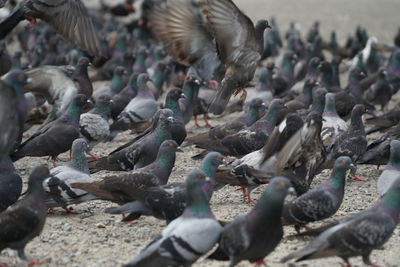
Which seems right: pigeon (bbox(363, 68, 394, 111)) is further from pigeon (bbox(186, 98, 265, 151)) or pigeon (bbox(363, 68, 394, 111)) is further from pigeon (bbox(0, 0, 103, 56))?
pigeon (bbox(0, 0, 103, 56))

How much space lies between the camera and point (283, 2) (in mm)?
35875

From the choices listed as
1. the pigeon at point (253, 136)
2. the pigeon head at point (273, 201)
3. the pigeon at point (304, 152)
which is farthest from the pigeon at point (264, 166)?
the pigeon head at point (273, 201)

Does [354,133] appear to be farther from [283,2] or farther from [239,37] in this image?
[283,2]

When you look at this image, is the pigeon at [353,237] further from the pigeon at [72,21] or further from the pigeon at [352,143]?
the pigeon at [72,21]

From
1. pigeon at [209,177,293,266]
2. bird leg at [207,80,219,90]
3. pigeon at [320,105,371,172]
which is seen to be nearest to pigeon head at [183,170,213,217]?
pigeon at [209,177,293,266]

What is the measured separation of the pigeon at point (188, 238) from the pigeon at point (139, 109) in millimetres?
5585

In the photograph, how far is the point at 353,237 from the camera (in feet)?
16.6

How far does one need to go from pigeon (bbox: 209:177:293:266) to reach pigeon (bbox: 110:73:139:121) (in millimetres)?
6831

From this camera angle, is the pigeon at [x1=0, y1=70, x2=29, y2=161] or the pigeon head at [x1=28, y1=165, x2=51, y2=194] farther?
the pigeon head at [x1=28, y1=165, x2=51, y2=194]

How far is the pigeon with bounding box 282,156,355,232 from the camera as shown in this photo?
230 inches

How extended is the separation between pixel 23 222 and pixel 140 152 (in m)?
2.53

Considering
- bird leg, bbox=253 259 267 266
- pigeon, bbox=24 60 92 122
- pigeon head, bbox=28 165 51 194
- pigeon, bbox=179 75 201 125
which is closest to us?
bird leg, bbox=253 259 267 266

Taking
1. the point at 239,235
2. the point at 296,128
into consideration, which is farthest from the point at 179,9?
the point at 239,235

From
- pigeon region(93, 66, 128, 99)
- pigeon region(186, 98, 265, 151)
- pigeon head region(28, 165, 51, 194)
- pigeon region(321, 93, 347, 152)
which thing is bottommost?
pigeon region(93, 66, 128, 99)
